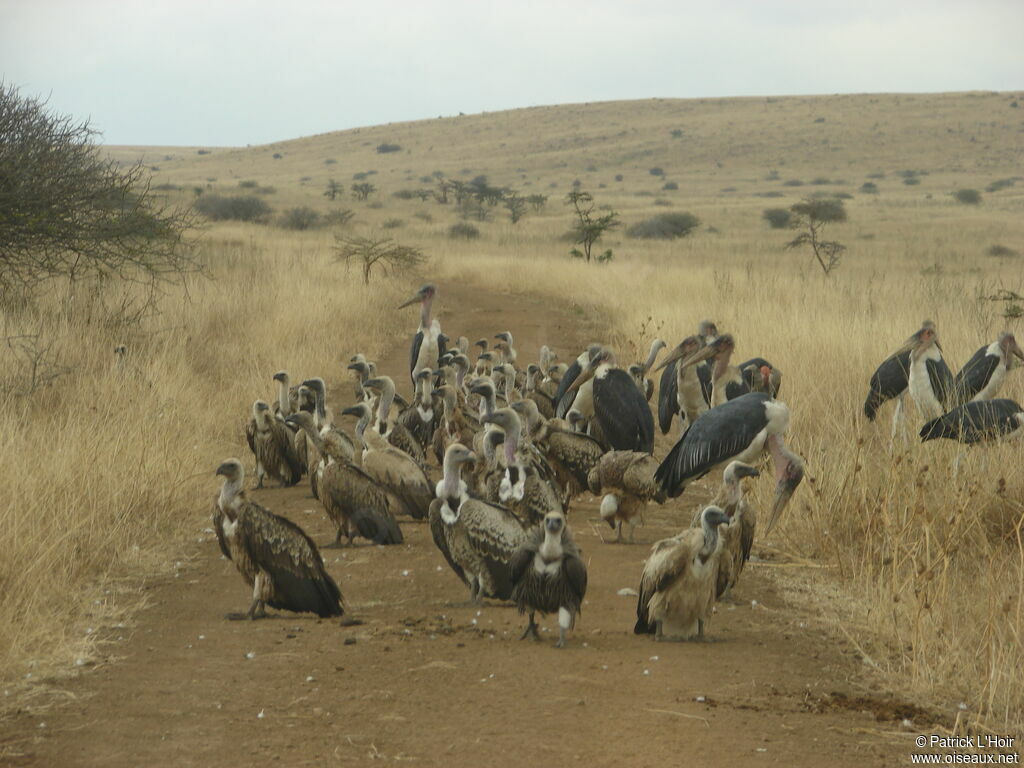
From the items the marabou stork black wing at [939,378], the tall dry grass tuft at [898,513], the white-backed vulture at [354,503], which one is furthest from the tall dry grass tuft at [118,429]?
the marabou stork black wing at [939,378]

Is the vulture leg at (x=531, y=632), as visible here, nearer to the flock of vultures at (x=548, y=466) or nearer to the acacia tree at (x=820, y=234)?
the flock of vultures at (x=548, y=466)

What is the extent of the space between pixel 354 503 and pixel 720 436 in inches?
86.8

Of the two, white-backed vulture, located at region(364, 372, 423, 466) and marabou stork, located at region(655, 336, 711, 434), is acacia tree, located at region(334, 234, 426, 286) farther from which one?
white-backed vulture, located at region(364, 372, 423, 466)

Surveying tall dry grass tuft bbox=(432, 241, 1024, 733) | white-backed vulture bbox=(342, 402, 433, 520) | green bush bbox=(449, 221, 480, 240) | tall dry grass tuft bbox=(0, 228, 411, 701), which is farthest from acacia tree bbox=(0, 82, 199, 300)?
green bush bbox=(449, 221, 480, 240)

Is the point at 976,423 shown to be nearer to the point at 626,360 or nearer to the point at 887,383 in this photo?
the point at 887,383

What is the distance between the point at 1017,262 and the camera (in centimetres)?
2847

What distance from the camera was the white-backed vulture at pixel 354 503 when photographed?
720 centimetres

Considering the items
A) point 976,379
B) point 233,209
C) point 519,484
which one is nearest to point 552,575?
point 519,484

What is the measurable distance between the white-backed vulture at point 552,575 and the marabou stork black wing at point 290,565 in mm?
945

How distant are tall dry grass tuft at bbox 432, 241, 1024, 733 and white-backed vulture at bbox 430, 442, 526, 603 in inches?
63.6

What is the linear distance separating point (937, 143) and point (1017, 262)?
179 ft

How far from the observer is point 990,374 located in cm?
905

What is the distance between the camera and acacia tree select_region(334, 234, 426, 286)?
2177 centimetres

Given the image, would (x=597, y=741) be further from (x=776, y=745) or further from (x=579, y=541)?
(x=579, y=541)
